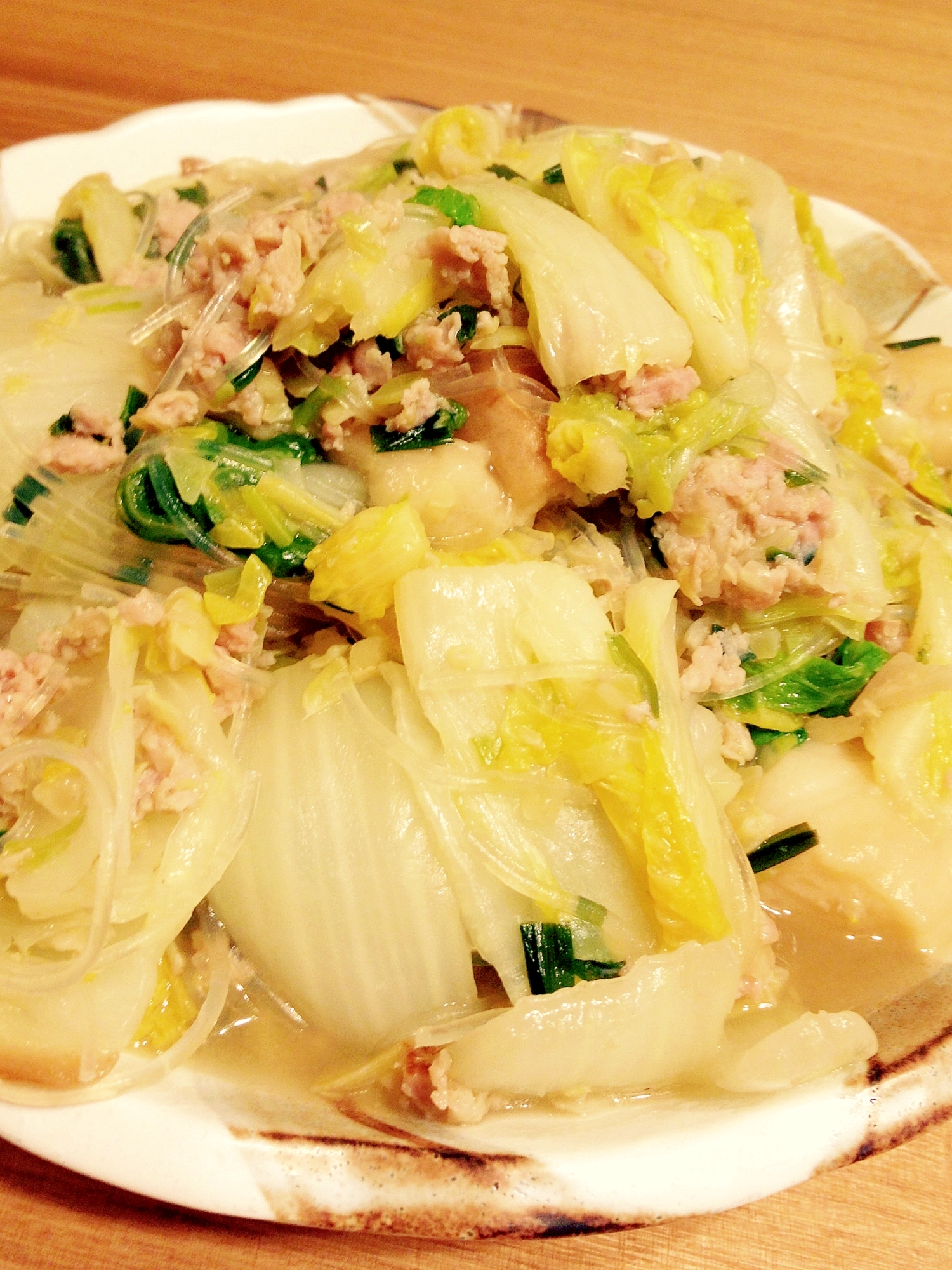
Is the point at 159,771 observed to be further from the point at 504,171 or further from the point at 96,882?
the point at 504,171

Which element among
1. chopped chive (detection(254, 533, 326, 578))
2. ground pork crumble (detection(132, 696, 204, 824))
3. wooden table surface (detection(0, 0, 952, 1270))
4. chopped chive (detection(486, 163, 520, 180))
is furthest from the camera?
wooden table surface (detection(0, 0, 952, 1270))

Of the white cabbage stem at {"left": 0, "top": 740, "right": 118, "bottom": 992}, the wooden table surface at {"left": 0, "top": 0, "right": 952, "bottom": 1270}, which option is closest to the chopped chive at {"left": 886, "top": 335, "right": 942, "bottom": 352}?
the wooden table surface at {"left": 0, "top": 0, "right": 952, "bottom": 1270}

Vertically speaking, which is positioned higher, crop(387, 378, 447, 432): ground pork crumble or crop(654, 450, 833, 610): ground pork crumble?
crop(387, 378, 447, 432): ground pork crumble

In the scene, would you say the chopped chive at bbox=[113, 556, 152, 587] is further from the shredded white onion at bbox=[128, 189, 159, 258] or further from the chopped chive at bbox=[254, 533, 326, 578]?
the shredded white onion at bbox=[128, 189, 159, 258]

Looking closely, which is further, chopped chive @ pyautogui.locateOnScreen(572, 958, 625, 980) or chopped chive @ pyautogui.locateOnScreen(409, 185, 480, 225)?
chopped chive @ pyautogui.locateOnScreen(409, 185, 480, 225)

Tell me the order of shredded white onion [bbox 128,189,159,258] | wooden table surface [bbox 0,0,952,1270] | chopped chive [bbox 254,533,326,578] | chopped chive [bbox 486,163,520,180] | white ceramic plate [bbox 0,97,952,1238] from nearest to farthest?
white ceramic plate [bbox 0,97,952,1238], chopped chive [bbox 254,533,326,578], chopped chive [bbox 486,163,520,180], shredded white onion [bbox 128,189,159,258], wooden table surface [bbox 0,0,952,1270]

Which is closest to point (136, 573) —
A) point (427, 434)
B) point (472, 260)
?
point (427, 434)

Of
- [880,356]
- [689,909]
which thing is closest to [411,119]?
[880,356]

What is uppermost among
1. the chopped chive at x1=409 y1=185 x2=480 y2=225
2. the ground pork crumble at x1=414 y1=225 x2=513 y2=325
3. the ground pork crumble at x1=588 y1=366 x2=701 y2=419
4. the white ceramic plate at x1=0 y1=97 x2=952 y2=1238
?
the chopped chive at x1=409 y1=185 x2=480 y2=225
